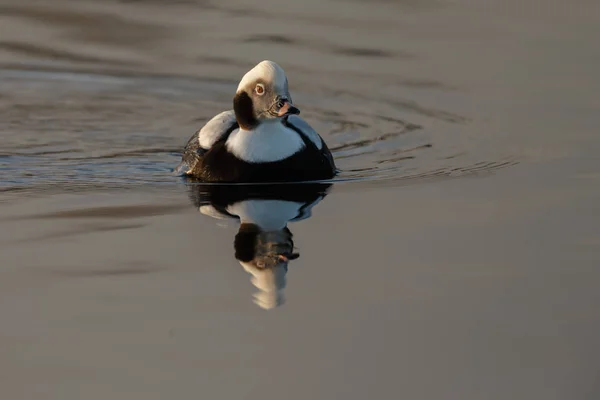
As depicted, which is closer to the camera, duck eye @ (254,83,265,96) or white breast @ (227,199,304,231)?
white breast @ (227,199,304,231)

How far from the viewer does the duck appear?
11.0 meters

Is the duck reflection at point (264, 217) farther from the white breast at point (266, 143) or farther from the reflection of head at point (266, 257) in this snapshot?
the white breast at point (266, 143)

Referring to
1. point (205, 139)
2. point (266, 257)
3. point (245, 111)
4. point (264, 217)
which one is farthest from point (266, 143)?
point (266, 257)

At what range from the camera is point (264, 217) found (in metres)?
9.83

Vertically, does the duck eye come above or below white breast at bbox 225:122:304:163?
above

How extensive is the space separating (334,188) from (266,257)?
2213mm

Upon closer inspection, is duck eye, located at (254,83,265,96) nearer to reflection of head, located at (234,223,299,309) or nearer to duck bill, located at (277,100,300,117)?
duck bill, located at (277,100,300,117)

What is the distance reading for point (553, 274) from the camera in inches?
324

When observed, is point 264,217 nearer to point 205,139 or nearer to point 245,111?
point 245,111

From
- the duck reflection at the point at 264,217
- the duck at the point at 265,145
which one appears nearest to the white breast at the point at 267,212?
the duck reflection at the point at 264,217

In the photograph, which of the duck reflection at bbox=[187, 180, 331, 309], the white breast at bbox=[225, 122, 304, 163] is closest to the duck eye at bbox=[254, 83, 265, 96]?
the white breast at bbox=[225, 122, 304, 163]

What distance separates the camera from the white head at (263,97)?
36.0ft

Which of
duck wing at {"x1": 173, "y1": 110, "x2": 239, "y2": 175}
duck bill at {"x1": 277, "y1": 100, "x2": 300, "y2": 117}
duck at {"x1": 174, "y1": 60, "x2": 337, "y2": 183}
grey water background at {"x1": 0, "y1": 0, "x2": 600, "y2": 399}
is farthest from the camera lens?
duck wing at {"x1": 173, "y1": 110, "x2": 239, "y2": 175}

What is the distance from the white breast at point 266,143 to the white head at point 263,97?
78 mm
